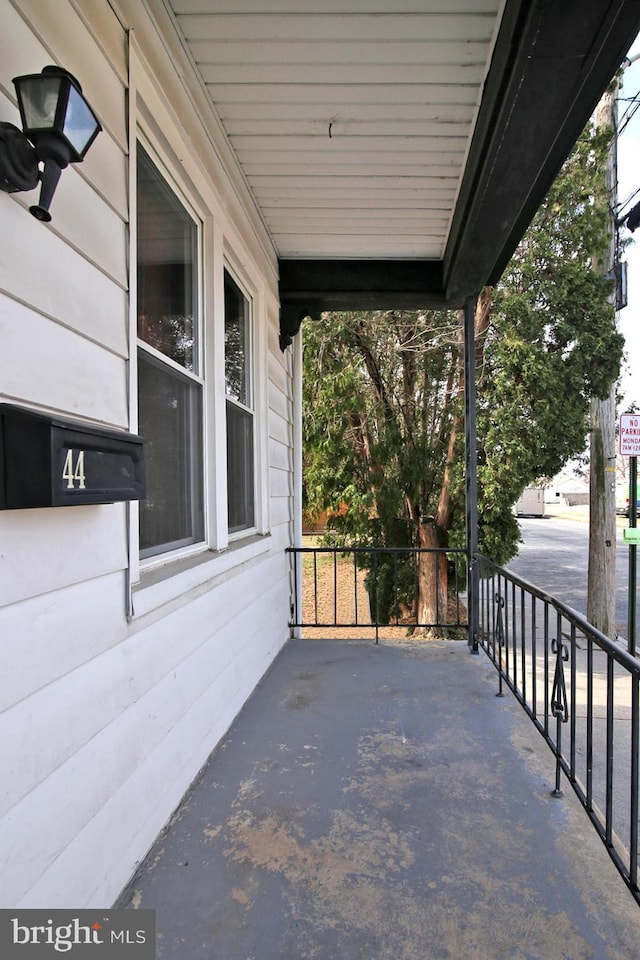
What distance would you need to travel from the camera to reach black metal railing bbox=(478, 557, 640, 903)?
143cm

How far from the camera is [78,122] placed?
105cm

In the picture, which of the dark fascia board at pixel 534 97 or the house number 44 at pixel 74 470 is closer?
the house number 44 at pixel 74 470

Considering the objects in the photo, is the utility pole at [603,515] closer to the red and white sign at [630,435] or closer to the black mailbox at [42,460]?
the red and white sign at [630,435]

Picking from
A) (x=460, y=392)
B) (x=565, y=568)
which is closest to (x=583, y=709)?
(x=460, y=392)

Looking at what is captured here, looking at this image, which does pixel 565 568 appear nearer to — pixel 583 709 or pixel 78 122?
pixel 583 709

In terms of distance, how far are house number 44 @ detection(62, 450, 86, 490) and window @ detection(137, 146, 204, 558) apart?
0.63 metres

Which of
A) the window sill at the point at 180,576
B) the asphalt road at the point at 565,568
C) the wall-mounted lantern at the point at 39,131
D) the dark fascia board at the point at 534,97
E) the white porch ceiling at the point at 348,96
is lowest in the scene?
the asphalt road at the point at 565,568

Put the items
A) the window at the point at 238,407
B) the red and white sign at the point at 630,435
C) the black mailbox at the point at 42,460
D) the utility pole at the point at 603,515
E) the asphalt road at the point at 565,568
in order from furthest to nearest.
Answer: the asphalt road at the point at 565,568, the utility pole at the point at 603,515, the red and white sign at the point at 630,435, the window at the point at 238,407, the black mailbox at the point at 42,460

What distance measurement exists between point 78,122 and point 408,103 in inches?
62.3

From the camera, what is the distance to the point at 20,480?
0.96 meters

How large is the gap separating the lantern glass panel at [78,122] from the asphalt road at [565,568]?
285 inches

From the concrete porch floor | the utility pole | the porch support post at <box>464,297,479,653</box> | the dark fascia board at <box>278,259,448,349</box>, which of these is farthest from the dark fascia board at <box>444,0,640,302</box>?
the utility pole

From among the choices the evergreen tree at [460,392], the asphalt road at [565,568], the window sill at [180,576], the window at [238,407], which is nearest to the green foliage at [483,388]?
the evergreen tree at [460,392]

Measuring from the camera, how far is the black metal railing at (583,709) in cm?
143
